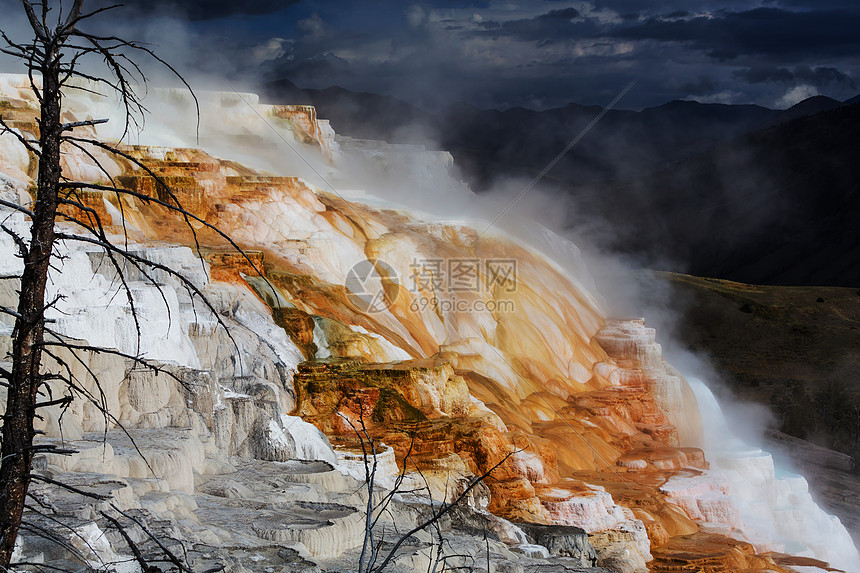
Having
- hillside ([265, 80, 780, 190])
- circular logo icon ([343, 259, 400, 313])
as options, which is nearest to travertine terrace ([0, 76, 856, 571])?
circular logo icon ([343, 259, 400, 313])

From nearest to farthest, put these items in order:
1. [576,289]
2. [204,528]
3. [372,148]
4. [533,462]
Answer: [204,528], [533,462], [576,289], [372,148]

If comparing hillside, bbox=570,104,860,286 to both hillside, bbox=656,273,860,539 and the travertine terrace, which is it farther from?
the travertine terrace

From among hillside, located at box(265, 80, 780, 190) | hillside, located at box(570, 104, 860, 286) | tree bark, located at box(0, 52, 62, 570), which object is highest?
hillside, located at box(265, 80, 780, 190)

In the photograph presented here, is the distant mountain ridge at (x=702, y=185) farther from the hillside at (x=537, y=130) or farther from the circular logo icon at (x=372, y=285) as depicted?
the circular logo icon at (x=372, y=285)

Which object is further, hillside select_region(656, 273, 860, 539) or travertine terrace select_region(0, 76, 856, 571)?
hillside select_region(656, 273, 860, 539)

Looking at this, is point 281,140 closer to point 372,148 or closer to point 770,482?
point 372,148

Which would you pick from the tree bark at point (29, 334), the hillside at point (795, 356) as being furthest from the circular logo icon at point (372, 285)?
the tree bark at point (29, 334)

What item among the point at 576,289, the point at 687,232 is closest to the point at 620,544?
the point at 576,289
